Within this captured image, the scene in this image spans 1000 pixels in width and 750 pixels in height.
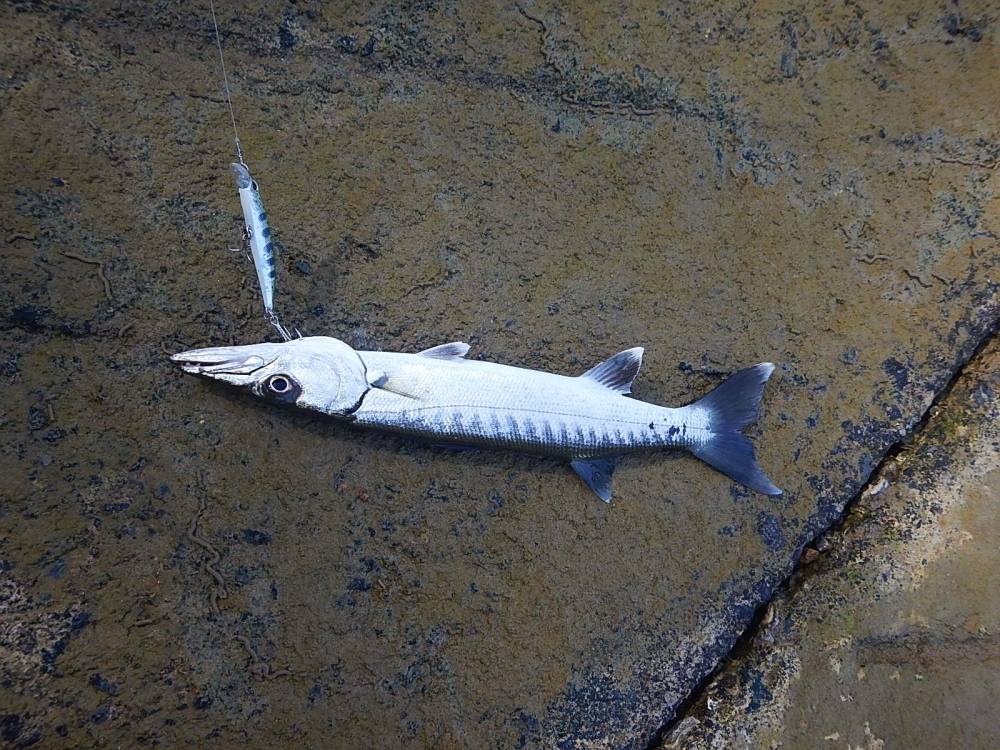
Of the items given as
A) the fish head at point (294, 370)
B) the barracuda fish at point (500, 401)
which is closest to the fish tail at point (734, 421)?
the barracuda fish at point (500, 401)

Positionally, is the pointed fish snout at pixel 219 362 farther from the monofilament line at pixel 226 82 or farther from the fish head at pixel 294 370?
the monofilament line at pixel 226 82

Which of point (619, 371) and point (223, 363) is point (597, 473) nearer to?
point (619, 371)

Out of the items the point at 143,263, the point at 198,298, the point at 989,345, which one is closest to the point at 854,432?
the point at 989,345

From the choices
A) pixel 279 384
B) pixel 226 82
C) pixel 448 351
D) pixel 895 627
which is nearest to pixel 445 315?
pixel 448 351

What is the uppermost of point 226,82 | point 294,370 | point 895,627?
point 226,82

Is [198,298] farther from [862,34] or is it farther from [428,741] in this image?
[862,34]
